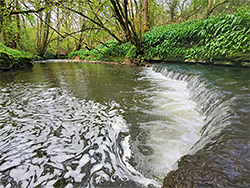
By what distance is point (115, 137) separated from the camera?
1.96 meters

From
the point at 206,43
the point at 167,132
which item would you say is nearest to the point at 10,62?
the point at 167,132

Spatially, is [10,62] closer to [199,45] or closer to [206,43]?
[199,45]

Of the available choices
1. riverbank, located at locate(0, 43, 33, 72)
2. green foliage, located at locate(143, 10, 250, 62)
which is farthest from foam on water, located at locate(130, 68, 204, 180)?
riverbank, located at locate(0, 43, 33, 72)

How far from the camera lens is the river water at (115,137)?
1.30 m

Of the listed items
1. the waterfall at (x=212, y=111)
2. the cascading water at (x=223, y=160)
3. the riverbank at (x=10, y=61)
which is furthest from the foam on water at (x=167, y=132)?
the riverbank at (x=10, y=61)

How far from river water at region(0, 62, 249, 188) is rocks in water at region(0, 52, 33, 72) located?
5.77 m

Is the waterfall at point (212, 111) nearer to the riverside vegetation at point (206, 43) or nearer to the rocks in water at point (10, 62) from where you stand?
the riverside vegetation at point (206, 43)

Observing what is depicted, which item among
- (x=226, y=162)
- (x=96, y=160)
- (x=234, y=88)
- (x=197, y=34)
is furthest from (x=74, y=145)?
(x=197, y=34)

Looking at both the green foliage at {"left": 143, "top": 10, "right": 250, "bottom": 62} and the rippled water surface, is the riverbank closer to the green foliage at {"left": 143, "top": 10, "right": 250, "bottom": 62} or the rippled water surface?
the rippled water surface

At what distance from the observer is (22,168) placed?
1.42 m

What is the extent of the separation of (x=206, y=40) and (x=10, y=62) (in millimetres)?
10806

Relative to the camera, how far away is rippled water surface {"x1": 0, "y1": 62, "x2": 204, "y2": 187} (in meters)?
1.34

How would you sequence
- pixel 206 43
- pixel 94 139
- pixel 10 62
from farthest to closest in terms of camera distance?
pixel 10 62 < pixel 206 43 < pixel 94 139

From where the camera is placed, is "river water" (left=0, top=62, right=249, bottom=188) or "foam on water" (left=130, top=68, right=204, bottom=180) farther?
"foam on water" (left=130, top=68, right=204, bottom=180)
